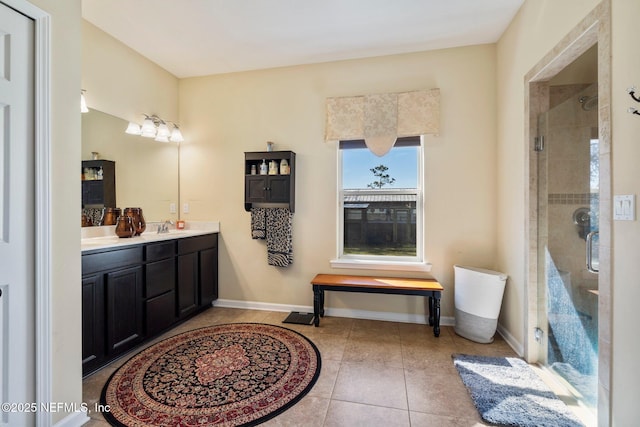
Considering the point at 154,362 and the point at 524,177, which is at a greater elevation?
the point at 524,177

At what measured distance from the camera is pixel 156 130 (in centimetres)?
301

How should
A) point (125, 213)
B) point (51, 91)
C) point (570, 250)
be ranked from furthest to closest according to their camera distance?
point (125, 213) → point (570, 250) → point (51, 91)

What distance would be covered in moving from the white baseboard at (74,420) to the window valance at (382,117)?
279cm

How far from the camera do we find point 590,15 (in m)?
1.45

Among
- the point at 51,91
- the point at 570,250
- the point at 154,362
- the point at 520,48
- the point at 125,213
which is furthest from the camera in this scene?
the point at 125,213

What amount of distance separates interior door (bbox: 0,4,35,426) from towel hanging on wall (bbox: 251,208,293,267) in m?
1.89

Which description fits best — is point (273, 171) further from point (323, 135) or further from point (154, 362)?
point (154, 362)

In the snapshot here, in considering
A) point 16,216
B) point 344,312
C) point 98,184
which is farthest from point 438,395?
point 98,184

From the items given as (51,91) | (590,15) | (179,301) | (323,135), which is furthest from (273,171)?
(590,15)

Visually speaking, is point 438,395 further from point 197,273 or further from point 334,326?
point 197,273

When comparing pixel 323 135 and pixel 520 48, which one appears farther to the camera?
pixel 323 135

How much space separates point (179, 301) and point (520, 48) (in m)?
3.82

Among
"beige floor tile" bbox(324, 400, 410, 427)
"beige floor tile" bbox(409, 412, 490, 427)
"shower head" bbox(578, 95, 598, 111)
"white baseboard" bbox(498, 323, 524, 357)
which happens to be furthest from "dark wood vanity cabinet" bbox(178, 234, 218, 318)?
"shower head" bbox(578, 95, 598, 111)

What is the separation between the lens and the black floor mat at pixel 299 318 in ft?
9.24
